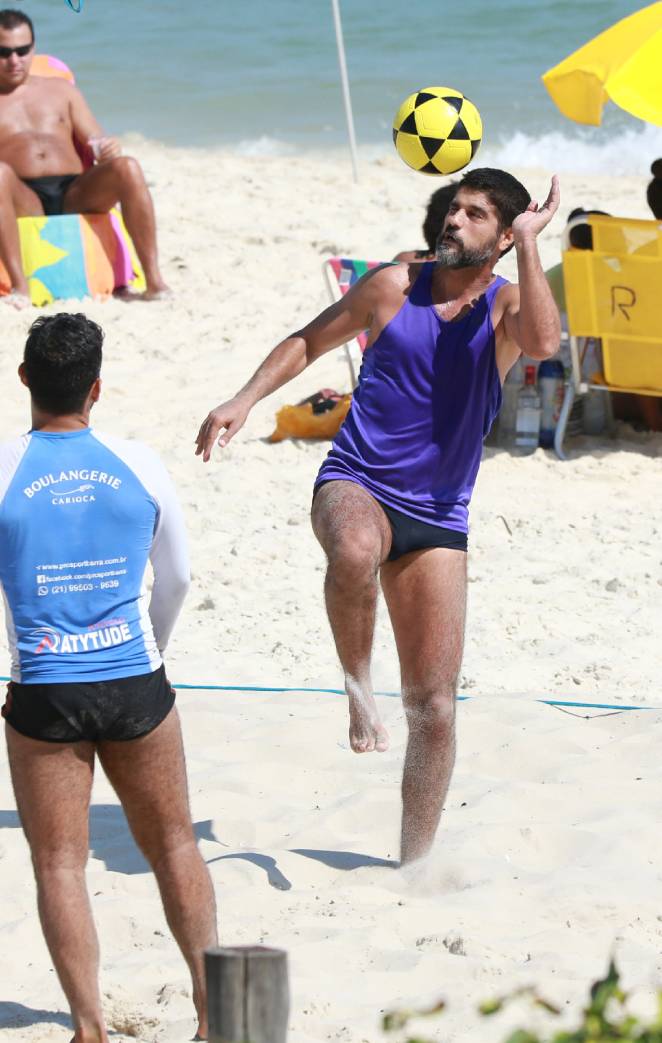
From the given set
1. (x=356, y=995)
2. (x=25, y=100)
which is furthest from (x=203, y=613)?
(x=25, y=100)

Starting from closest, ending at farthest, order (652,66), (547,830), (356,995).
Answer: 1. (356,995)
2. (547,830)
3. (652,66)

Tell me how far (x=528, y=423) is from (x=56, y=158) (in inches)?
156

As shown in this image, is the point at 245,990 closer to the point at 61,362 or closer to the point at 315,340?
the point at 61,362

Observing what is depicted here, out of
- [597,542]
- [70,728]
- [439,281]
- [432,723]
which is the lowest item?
[597,542]

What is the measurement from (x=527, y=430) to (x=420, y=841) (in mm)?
4190

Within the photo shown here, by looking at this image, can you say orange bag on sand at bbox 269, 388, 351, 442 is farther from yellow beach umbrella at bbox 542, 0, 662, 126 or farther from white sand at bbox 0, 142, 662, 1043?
yellow beach umbrella at bbox 542, 0, 662, 126

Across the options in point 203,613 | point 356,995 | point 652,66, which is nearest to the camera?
point 356,995

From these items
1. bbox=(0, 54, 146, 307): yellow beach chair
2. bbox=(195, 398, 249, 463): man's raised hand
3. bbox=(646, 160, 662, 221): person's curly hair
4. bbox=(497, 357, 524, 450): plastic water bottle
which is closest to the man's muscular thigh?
bbox=(195, 398, 249, 463): man's raised hand

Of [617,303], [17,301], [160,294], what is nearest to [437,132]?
[617,303]

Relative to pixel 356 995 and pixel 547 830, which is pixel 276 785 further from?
pixel 356 995

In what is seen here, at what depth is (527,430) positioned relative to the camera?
7.89 meters

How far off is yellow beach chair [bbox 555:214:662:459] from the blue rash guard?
485 centimetres

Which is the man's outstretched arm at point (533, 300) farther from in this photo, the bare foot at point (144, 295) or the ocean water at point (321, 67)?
the ocean water at point (321, 67)

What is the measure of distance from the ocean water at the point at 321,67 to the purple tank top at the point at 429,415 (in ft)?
47.6
